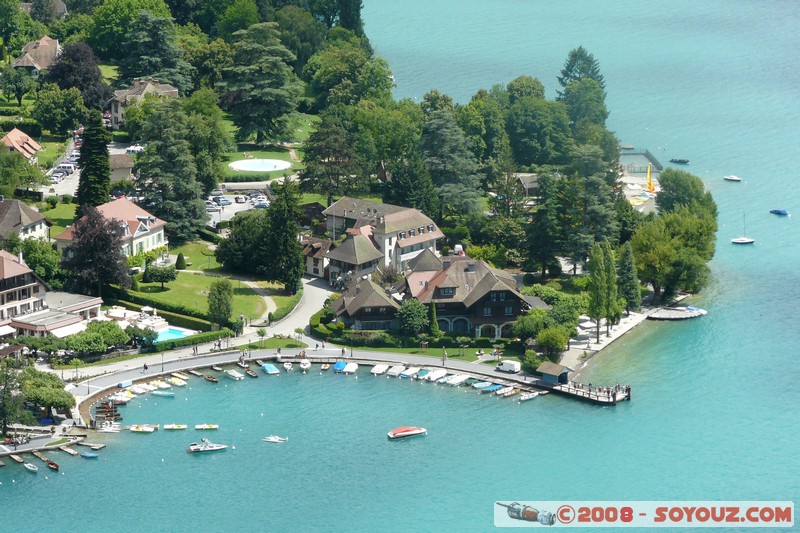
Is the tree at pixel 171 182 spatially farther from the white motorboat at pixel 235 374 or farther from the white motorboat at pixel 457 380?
the white motorboat at pixel 457 380

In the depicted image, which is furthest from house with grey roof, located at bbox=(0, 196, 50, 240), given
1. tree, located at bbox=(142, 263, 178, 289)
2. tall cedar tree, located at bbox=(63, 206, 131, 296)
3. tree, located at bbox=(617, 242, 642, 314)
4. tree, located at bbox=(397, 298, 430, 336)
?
tree, located at bbox=(617, 242, 642, 314)

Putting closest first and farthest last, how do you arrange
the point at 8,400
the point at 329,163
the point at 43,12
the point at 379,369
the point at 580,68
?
the point at 8,400, the point at 379,369, the point at 329,163, the point at 580,68, the point at 43,12

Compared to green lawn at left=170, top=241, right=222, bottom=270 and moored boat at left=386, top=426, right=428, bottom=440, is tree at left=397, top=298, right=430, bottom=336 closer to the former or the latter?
moored boat at left=386, top=426, right=428, bottom=440

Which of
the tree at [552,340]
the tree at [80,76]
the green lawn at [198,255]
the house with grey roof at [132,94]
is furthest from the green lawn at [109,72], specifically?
the tree at [552,340]

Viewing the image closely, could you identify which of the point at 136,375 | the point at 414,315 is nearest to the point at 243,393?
the point at 136,375

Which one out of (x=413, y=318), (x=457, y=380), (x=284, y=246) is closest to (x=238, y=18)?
(x=284, y=246)

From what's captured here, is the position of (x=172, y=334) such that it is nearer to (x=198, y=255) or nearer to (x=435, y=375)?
(x=198, y=255)
